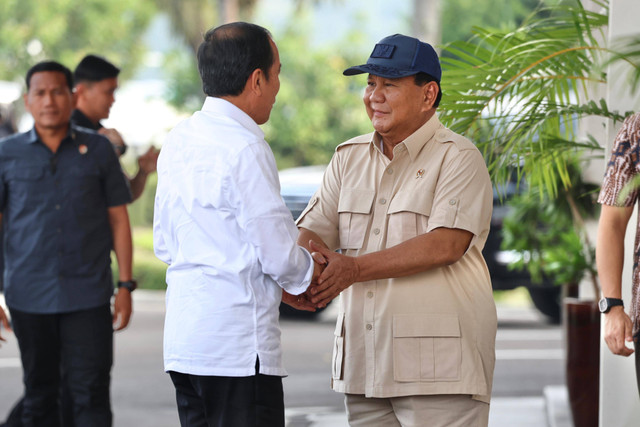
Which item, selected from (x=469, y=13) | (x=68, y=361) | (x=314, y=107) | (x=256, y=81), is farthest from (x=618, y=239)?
(x=469, y=13)

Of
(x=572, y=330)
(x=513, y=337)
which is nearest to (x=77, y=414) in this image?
(x=572, y=330)

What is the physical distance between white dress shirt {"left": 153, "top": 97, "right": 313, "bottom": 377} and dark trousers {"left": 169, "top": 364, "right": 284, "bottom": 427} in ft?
0.12

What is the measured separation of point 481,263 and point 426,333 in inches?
12.5

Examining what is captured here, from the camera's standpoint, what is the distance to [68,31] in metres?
27.7

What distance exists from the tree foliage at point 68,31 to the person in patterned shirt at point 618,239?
77.8ft

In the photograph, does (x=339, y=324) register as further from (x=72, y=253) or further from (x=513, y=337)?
(x=513, y=337)

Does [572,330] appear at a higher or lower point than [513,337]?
higher

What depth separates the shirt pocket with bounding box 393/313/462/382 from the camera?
10.4 ft

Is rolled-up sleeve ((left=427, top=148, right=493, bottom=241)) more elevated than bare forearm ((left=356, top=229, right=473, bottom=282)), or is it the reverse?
rolled-up sleeve ((left=427, top=148, right=493, bottom=241))

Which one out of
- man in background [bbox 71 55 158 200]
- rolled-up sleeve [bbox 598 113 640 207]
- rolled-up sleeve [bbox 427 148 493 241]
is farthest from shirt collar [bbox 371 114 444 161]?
man in background [bbox 71 55 158 200]

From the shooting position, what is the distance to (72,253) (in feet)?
15.8

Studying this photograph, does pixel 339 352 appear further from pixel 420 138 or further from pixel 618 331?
pixel 618 331

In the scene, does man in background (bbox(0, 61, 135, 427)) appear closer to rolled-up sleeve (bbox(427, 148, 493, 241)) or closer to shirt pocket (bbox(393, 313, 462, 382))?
shirt pocket (bbox(393, 313, 462, 382))

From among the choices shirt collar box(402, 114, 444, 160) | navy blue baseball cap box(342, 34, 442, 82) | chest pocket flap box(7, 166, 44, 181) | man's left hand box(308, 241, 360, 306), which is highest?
navy blue baseball cap box(342, 34, 442, 82)
